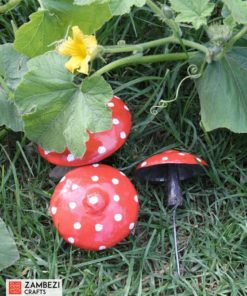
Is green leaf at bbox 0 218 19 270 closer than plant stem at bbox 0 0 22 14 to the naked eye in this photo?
Yes

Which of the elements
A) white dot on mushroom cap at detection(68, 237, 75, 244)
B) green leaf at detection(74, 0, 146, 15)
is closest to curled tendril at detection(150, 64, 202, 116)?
green leaf at detection(74, 0, 146, 15)

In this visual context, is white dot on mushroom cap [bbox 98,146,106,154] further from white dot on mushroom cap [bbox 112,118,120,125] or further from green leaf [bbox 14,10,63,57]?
green leaf [bbox 14,10,63,57]

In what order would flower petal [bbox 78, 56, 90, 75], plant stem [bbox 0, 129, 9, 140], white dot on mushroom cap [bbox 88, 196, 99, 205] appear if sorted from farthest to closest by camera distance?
plant stem [bbox 0, 129, 9, 140]
white dot on mushroom cap [bbox 88, 196, 99, 205]
flower petal [bbox 78, 56, 90, 75]

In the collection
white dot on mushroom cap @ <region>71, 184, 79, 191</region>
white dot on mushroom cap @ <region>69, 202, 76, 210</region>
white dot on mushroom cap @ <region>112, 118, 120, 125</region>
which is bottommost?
white dot on mushroom cap @ <region>69, 202, 76, 210</region>

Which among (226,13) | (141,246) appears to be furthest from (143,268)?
(226,13)

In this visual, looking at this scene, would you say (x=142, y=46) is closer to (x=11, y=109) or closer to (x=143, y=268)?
(x=11, y=109)

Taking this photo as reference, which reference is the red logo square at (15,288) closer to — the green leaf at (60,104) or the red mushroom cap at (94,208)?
the red mushroom cap at (94,208)

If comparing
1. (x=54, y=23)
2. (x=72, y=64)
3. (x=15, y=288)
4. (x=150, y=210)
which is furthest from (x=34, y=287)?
(x=54, y=23)
